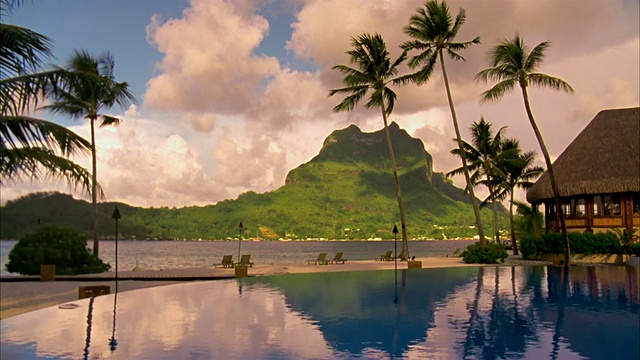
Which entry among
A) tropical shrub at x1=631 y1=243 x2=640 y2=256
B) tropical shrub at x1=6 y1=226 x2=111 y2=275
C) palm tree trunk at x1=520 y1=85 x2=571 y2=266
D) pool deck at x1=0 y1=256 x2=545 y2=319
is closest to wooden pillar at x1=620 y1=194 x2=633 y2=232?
tropical shrub at x1=631 y1=243 x2=640 y2=256

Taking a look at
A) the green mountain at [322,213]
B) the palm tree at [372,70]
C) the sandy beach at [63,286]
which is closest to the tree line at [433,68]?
the palm tree at [372,70]

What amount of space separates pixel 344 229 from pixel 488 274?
410ft

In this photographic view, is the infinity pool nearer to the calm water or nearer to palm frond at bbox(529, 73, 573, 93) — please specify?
palm frond at bbox(529, 73, 573, 93)

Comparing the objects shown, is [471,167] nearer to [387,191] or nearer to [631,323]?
[631,323]

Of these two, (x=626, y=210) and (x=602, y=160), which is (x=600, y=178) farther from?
(x=626, y=210)

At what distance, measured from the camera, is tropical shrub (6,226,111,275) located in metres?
26.2

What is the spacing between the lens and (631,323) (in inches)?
532

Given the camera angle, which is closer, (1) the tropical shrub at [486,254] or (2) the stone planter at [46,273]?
(2) the stone planter at [46,273]

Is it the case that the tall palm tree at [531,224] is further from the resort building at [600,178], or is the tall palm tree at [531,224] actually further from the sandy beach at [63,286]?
the sandy beach at [63,286]

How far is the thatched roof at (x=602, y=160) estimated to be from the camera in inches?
1257

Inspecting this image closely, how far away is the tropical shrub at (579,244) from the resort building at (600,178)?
4.61ft

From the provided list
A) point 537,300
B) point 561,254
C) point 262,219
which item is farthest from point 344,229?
point 537,300

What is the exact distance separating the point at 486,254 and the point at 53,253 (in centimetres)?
2231

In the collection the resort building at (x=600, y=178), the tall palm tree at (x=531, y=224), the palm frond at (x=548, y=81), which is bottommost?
the tall palm tree at (x=531, y=224)
